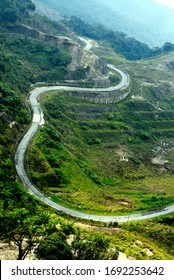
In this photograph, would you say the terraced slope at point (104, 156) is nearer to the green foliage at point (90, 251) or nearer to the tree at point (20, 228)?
the tree at point (20, 228)

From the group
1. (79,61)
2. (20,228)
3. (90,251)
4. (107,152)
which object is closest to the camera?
(90,251)

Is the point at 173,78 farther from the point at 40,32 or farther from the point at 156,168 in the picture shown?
the point at 156,168

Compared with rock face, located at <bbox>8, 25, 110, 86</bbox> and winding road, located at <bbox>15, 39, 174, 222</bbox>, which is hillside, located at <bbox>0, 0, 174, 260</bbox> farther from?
winding road, located at <bbox>15, 39, 174, 222</bbox>

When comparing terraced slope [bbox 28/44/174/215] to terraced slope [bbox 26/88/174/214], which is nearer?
terraced slope [bbox 26/88/174/214]

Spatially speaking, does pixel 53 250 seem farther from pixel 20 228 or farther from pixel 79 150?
pixel 79 150

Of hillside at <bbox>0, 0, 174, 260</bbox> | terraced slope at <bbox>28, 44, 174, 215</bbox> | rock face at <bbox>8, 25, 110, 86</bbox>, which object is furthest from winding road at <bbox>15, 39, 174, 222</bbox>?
rock face at <bbox>8, 25, 110, 86</bbox>

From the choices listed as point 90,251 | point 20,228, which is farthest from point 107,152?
point 90,251
